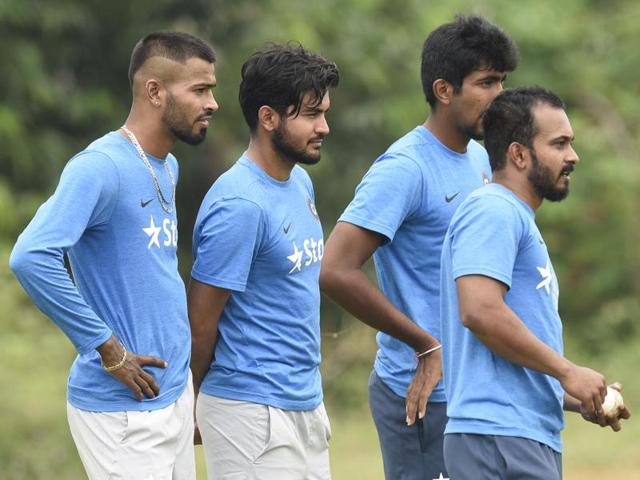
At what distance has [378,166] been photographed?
5.07 metres

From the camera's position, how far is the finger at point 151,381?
4379 mm

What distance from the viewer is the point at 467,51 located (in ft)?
16.7

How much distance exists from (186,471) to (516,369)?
1.24 m

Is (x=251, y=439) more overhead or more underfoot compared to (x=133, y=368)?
more underfoot

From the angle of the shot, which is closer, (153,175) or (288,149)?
(153,175)

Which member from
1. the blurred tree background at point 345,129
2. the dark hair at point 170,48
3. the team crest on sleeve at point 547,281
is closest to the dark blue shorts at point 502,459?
the team crest on sleeve at point 547,281

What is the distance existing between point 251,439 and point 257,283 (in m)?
0.54

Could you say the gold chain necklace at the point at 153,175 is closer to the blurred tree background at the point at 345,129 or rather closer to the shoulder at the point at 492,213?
the shoulder at the point at 492,213

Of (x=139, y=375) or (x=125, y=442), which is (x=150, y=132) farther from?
(x=125, y=442)

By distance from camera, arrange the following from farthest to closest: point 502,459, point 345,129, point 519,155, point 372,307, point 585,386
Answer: point 345,129 < point 372,307 < point 519,155 < point 502,459 < point 585,386

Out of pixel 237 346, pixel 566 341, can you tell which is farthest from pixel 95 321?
pixel 566 341

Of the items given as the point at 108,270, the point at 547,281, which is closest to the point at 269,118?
the point at 108,270

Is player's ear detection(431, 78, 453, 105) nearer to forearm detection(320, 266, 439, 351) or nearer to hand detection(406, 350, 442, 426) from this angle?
forearm detection(320, 266, 439, 351)

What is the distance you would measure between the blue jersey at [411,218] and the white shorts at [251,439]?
516 mm
